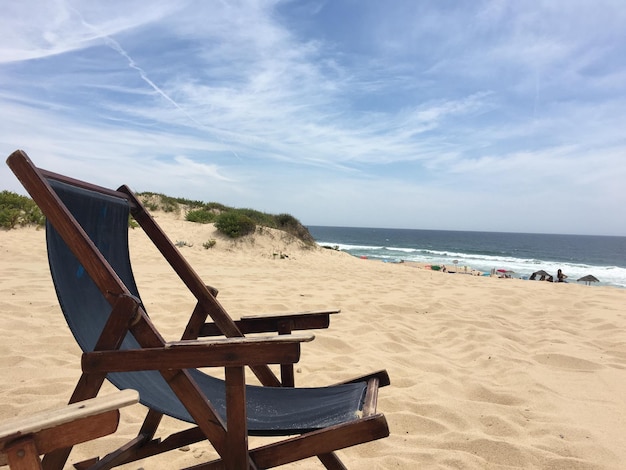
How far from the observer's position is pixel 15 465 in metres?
0.85

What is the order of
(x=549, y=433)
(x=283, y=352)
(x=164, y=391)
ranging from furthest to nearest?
(x=549, y=433), (x=164, y=391), (x=283, y=352)

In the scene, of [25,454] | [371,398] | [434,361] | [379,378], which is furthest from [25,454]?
[434,361]

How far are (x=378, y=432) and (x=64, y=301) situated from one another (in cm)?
109

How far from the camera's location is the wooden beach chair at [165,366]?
1.30 m

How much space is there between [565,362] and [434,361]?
44.5 inches

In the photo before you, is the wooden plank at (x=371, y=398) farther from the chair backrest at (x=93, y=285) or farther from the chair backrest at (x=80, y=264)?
the chair backrest at (x=80, y=264)

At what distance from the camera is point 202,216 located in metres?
15.4

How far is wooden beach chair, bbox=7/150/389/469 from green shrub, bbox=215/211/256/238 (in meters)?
10.7

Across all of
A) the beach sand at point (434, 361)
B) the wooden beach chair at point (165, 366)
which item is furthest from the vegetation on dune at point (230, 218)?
the wooden beach chair at point (165, 366)

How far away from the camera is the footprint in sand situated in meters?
3.61

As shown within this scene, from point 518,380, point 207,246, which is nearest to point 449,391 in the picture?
point 518,380

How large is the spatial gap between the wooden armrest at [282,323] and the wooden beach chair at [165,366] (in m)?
0.25

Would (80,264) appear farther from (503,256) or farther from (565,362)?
(503,256)

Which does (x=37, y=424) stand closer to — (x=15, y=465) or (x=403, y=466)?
(x=15, y=465)
